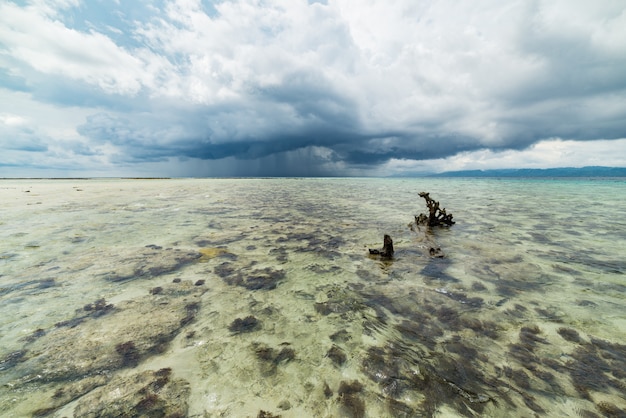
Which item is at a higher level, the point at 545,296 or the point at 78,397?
the point at 78,397

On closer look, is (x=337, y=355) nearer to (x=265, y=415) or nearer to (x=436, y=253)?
(x=265, y=415)

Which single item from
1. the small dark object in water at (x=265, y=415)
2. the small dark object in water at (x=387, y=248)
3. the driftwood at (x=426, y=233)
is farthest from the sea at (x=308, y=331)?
the small dark object in water at (x=387, y=248)

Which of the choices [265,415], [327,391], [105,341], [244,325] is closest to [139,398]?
[265,415]

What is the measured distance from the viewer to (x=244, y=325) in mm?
5172

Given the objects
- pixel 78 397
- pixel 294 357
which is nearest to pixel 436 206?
pixel 294 357

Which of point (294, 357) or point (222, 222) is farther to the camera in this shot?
point (222, 222)

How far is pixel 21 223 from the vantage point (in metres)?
14.0

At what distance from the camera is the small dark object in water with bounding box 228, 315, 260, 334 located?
197 inches

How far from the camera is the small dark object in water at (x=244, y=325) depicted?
5.00 metres

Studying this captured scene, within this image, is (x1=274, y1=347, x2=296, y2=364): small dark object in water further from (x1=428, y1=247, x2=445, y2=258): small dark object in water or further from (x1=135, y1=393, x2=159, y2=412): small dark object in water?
(x1=428, y1=247, x2=445, y2=258): small dark object in water

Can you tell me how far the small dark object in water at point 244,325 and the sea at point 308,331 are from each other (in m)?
0.04

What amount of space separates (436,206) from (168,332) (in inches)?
577

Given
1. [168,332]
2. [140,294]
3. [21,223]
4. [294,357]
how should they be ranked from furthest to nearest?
[21,223] → [140,294] → [168,332] → [294,357]

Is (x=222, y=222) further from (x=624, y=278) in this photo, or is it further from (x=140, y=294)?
(x=624, y=278)
